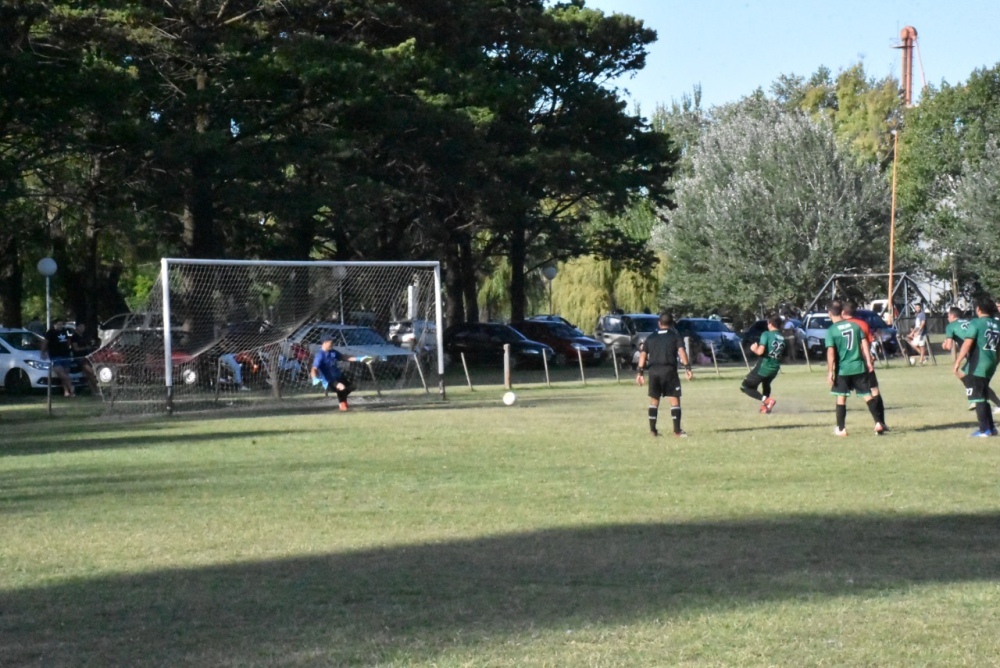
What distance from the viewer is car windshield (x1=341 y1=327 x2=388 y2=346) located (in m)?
30.0

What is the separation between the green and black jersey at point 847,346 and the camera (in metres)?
18.5

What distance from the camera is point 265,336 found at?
27562 mm

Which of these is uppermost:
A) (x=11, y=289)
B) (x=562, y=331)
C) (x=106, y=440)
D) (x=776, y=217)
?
(x=776, y=217)

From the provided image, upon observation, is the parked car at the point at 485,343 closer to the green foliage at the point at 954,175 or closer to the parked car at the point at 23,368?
the parked car at the point at 23,368

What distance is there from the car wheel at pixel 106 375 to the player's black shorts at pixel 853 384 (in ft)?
44.5

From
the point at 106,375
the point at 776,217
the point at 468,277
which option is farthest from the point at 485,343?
the point at 776,217

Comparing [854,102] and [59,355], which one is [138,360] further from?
[854,102]

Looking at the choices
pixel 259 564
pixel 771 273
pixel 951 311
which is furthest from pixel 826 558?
pixel 771 273

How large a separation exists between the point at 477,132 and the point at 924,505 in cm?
2807

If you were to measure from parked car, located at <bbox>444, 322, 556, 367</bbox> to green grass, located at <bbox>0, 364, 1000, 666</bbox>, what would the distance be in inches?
992

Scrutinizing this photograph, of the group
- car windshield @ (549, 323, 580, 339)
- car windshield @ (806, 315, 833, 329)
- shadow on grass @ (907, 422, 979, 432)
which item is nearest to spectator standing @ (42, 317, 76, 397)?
car windshield @ (549, 323, 580, 339)

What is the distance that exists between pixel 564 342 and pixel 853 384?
93.6 feet

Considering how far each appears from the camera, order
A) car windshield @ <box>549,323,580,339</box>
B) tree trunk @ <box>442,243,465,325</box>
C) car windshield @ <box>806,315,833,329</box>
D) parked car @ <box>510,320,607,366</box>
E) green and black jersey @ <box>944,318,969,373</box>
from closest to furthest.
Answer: green and black jersey @ <box>944,318,969,373</box>
parked car @ <box>510,320,607,366</box>
car windshield @ <box>549,323,580,339</box>
tree trunk @ <box>442,243,465,325</box>
car windshield @ <box>806,315,833,329</box>

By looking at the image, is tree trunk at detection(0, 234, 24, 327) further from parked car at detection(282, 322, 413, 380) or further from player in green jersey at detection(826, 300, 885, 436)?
player in green jersey at detection(826, 300, 885, 436)
